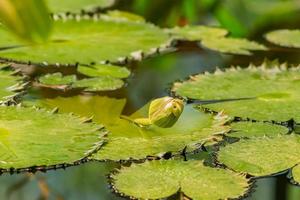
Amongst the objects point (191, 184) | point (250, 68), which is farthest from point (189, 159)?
point (250, 68)

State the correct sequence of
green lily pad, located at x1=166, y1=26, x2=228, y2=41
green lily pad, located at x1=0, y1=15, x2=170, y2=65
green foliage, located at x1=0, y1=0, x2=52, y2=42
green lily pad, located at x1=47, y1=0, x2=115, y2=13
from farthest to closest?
green lily pad, located at x1=47, y1=0, x2=115, y2=13 < green lily pad, located at x1=166, y1=26, x2=228, y2=41 < green lily pad, located at x1=0, y1=15, x2=170, y2=65 < green foliage, located at x1=0, y1=0, x2=52, y2=42

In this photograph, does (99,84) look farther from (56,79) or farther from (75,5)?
(75,5)

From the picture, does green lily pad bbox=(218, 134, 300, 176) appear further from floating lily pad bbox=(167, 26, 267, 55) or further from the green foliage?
the green foliage

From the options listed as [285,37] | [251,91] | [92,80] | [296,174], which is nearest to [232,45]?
[285,37]

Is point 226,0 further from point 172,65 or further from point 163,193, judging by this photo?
point 163,193

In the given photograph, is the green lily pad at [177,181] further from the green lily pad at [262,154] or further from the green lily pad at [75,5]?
the green lily pad at [75,5]

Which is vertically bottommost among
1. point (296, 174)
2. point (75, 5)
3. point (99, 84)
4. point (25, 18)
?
point (296, 174)

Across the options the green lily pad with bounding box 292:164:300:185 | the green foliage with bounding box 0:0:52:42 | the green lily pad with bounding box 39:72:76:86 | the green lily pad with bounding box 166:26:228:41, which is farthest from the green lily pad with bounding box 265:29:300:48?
the green foliage with bounding box 0:0:52:42
